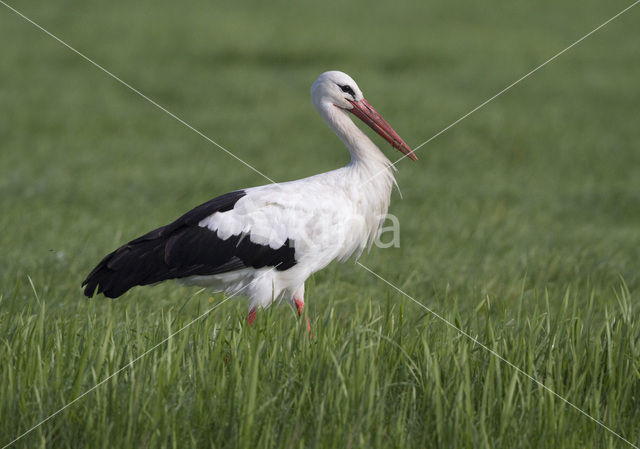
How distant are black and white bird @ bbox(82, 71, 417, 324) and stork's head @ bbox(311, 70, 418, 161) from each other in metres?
0.28

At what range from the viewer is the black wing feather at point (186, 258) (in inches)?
194

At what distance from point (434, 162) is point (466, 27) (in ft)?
32.3

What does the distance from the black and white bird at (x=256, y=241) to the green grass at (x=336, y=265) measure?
268 millimetres

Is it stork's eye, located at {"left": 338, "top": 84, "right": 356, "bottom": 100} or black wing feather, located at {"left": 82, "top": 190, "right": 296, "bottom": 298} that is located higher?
stork's eye, located at {"left": 338, "top": 84, "right": 356, "bottom": 100}

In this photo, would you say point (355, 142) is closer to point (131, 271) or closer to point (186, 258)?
point (186, 258)

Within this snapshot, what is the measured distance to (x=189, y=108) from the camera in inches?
632

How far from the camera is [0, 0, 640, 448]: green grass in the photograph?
3.67 metres

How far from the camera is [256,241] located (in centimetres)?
496

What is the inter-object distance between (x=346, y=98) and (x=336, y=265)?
166 centimetres

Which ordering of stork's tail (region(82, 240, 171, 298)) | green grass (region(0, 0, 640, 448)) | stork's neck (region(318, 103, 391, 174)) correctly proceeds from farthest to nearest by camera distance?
stork's neck (region(318, 103, 391, 174)), stork's tail (region(82, 240, 171, 298)), green grass (region(0, 0, 640, 448))

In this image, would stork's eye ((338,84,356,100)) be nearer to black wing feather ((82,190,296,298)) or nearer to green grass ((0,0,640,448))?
black wing feather ((82,190,296,298))

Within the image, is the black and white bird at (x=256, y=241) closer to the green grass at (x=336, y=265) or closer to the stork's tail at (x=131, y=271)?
the stork's tail at (x=131, y=271)

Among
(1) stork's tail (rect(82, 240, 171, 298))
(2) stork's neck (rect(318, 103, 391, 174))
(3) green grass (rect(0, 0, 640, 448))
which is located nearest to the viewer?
(3) green grass (rect(0, 0, 640, 448))

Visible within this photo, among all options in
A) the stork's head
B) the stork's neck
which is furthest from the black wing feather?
the stork's head
